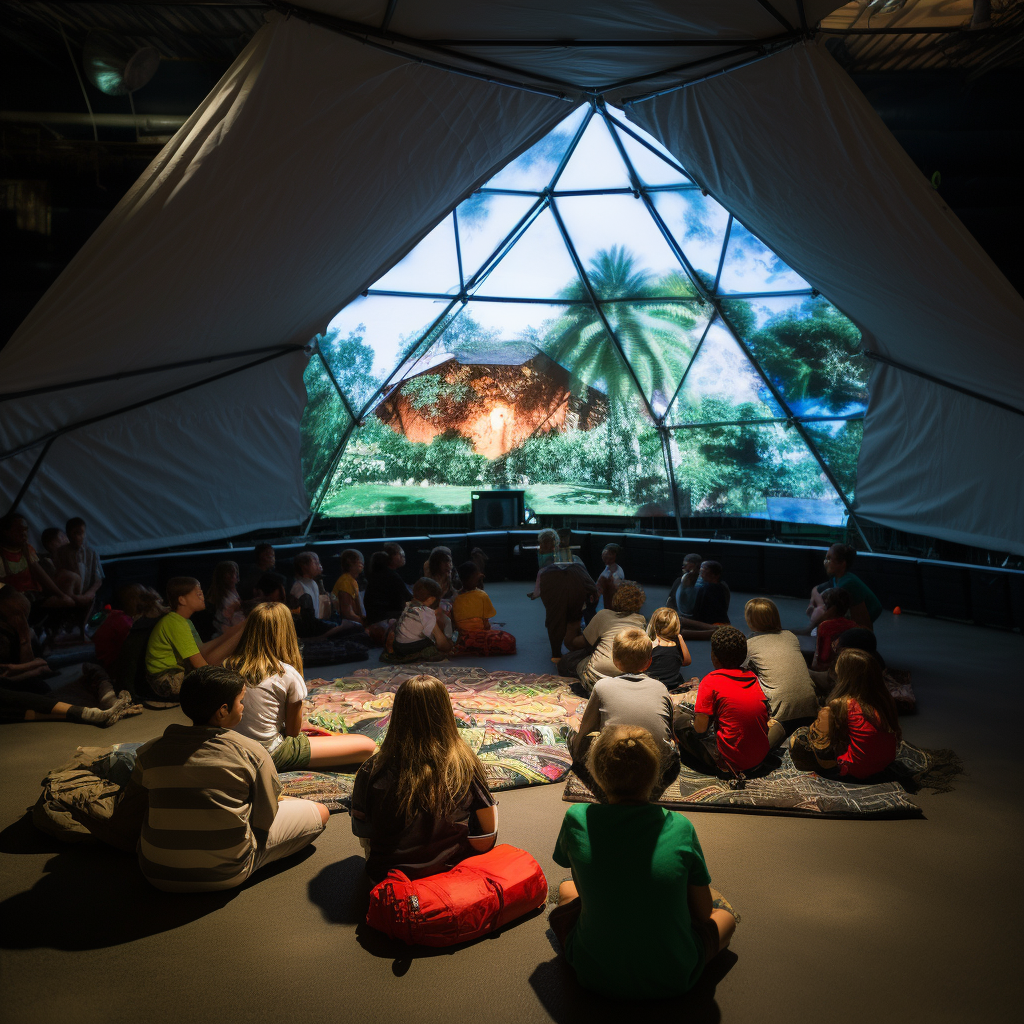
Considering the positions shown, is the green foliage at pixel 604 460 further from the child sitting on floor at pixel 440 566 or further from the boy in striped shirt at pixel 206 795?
the boy in striped shirt at pixel 206 795

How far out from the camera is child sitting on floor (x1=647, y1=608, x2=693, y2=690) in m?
6.78

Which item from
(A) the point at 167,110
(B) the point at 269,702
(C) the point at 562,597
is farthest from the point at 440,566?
(A) the point at 167,110

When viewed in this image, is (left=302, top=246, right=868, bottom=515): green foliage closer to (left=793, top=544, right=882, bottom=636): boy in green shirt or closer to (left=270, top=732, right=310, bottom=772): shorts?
(left=793, top=544, right=882, bottom=636): boy in green shirt

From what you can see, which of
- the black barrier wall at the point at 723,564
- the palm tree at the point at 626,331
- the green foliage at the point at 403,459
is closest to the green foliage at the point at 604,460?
the green foliage at the point at 403,459

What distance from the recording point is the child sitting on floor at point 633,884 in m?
2.88

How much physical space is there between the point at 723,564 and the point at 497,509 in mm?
4285

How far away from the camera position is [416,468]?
15836 mm

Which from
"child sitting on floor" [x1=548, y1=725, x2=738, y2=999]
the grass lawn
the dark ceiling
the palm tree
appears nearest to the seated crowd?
"child sitting on floor" [x1=548, y1=725, x2=738, y2=999]

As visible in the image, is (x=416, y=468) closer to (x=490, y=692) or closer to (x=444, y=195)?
(x=444, y=195)

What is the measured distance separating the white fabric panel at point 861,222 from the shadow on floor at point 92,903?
633cm

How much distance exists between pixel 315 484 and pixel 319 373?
6.70 feet

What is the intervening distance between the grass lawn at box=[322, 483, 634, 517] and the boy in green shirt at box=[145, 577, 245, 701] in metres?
8.75

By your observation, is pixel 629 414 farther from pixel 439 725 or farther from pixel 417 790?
pixel 417 790

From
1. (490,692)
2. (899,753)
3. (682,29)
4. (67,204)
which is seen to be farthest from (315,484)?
(899,753)
